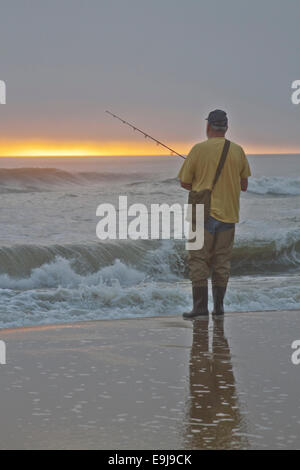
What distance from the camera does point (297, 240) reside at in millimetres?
13023

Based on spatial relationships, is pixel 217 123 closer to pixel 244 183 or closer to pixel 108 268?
pixel 244 183

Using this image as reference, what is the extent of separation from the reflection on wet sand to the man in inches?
39.1

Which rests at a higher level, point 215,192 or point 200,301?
point 215,192

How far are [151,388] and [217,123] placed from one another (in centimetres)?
263

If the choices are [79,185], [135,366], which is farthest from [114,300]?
[79,185]

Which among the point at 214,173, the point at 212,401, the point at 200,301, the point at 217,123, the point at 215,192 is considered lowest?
the point at 212,401

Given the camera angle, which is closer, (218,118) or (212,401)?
(212,401)

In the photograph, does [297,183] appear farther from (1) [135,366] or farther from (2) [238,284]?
(1) [135,366]

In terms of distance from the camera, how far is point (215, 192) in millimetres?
5996

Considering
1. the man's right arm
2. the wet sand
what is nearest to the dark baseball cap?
the man's right arm

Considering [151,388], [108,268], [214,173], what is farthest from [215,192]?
[108,268]

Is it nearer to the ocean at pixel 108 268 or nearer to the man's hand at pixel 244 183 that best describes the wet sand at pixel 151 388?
the man's hand at pixel 244 183

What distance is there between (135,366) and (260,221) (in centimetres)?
1285

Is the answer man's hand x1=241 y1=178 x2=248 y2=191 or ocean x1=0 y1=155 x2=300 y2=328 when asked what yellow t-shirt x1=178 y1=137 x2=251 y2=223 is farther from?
ocean x1=0 y1=155 x2=300 y2=328
